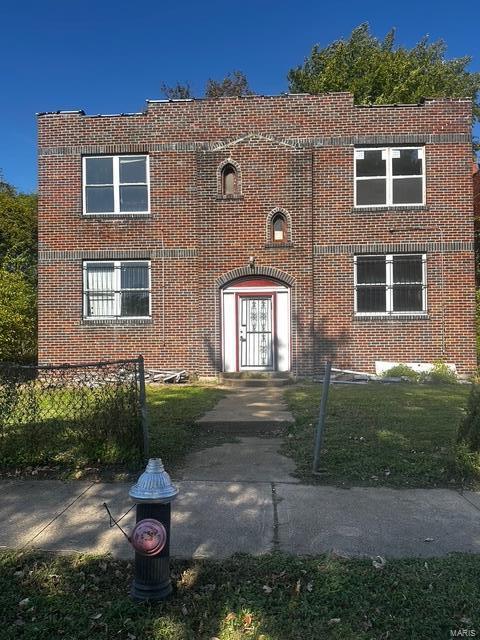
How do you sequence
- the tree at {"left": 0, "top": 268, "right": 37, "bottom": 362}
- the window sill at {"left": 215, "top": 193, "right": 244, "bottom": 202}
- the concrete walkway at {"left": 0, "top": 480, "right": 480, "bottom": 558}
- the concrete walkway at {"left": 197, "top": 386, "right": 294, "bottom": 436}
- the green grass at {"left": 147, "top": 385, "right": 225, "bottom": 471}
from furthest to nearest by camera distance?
the tree at {"left": 0, "top": 268, "right": 37, "bottom": 362}, the window sill at {"left": 215, "top": 193, "right": 244, "bottom": 202}, the concrete walkway at {"left": 197, "top": 386, "right": 294, "bottom": 436}, the green grass at {"left": 147, "top": 385, "right": 225, "bottom": 471}, the concrete walkway at {"left": 0, "top": 480, "right": 480, "bottom": 558}

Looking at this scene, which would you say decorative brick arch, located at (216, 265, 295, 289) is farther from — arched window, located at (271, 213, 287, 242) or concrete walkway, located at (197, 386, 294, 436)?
concrete walkway, located at (197, 386, 294, 436)

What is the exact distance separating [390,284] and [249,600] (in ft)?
38.5

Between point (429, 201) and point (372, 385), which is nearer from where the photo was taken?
point (372, 385)

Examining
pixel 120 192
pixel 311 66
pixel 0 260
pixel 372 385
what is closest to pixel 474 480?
pixel 372 385

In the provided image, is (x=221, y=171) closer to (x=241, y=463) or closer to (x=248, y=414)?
(x=248, y=414)

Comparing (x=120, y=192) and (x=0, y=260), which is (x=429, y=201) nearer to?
(x=120, y=192)

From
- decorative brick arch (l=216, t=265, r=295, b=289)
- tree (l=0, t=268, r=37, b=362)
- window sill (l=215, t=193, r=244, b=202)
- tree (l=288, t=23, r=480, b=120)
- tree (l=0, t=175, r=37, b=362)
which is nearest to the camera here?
decorative brick arch (l=216, t=265, r=295, b=289)

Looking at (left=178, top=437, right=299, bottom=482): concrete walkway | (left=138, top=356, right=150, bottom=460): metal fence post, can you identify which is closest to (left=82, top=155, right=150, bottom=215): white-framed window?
(left=178, top=437, right=299, bottom=482): concrete walkway

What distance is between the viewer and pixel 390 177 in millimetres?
14125

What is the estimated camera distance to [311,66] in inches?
1109

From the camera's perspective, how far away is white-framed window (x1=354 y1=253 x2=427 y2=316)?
14094 millimetres

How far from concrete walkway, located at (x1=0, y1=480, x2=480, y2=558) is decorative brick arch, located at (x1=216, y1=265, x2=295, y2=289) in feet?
29.3

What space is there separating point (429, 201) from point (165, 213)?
6817 mm

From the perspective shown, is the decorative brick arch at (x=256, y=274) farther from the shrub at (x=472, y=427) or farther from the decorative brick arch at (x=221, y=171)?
the shrub at (x=472, y=427)
